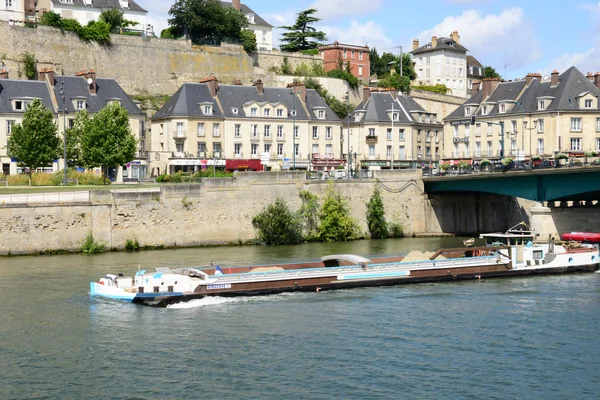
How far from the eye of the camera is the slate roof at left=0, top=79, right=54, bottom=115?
68.6m

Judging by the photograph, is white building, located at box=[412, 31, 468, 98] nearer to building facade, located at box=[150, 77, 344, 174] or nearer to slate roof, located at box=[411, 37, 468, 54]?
slate roof, located at box=[411, 37, 468, 54]

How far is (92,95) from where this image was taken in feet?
240

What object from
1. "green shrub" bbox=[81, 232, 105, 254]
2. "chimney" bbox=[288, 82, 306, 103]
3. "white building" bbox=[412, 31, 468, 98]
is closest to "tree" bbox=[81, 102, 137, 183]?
"green shrub" bbox=[81, 232, 105, 254]

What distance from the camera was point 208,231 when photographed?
5462 centimetres

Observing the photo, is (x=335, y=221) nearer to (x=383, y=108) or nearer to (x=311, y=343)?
(x=383, y=108)

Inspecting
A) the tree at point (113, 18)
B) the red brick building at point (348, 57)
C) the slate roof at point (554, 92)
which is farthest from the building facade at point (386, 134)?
the tree at point (113, 18)

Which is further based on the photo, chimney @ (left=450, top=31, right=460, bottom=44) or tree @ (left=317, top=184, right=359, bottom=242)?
chimney @ (left=450, top=31, right=460, bottom=44)

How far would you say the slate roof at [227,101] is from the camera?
73.9 meters

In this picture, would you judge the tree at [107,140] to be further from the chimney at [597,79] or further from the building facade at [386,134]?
the chimney at [597,79]

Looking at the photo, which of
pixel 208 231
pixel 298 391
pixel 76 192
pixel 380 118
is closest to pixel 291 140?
pixel 380 118

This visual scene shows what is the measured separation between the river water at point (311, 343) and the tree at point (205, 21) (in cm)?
5342

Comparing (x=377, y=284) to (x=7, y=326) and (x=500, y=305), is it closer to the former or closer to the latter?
(x=500, y=305)

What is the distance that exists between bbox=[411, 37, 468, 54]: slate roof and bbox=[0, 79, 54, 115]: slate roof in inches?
2180

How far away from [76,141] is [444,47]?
58.5 metres
